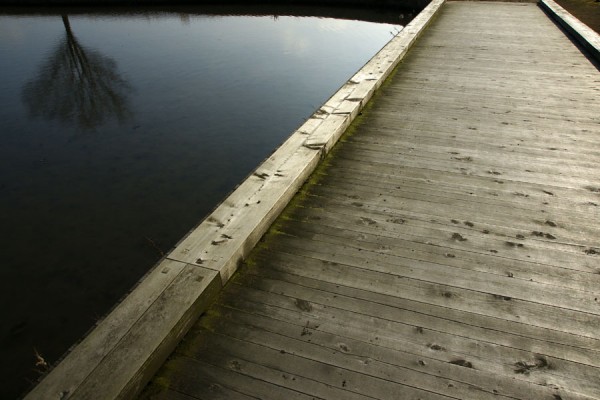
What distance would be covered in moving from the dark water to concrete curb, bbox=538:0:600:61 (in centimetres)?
513

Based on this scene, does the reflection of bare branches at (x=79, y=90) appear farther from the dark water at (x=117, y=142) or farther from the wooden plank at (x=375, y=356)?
the wooden plank at (x=375, y=356)

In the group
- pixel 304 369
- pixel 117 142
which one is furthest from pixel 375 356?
pixel 117 142

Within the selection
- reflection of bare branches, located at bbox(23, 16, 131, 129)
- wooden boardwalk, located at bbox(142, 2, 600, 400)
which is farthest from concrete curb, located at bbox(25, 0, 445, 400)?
reflection of bare branches, located at bbox(23, 16, 131, 129)

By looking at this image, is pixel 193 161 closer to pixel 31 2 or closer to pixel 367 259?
pixel 367 259

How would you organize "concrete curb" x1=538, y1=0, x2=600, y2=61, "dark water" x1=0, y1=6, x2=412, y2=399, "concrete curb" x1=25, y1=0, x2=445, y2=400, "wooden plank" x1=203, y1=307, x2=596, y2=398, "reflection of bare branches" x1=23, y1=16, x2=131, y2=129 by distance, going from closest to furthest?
"concrete curb" x1=25, y1=0, x2=445, y2=400 → "wooden plank" x1=203, y1=307, x2=596, y2=398 → "dark water" x1=0, y1=6, x2=412, y2=399 → "concrete curb" x1=538, y1=0, x2=600, y2=61 → "reflection of bare branches" x1=23, y1=16, x2=131, y2=129

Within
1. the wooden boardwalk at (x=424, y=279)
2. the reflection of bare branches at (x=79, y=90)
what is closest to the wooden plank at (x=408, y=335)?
the wooden boardwalk at (x=424, y=279)

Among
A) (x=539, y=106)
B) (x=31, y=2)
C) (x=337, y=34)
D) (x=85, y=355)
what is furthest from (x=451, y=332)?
(x=31, y=2)

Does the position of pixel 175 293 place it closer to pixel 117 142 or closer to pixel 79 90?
pixel 117 142

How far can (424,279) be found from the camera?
101 inches

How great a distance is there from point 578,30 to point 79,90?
12030 mm

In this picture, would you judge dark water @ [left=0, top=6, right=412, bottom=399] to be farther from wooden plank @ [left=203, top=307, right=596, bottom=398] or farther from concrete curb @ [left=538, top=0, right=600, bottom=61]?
concrete curb @ [left=538, top=0, right=600, bottom=61]

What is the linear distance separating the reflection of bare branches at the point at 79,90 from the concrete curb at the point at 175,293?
6.23m

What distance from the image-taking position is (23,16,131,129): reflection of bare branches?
28.3 ft

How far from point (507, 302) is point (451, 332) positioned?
46cm
